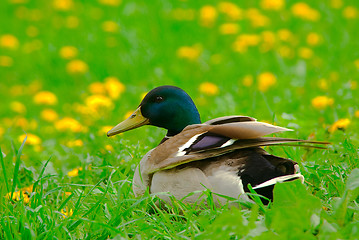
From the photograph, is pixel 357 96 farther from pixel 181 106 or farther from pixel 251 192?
pixel 251 192

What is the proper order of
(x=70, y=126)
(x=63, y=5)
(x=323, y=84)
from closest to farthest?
(x=70, y=126) < (x=323, y=84) < (x=63, y=5)

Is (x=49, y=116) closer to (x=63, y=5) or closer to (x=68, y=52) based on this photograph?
(x=68, y=52)

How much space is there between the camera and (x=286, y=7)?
8.32m

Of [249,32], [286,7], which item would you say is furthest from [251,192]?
[286,7]

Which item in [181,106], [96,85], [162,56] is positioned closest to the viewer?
[181,106]

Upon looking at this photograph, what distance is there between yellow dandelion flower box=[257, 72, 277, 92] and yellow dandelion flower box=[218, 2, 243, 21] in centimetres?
194

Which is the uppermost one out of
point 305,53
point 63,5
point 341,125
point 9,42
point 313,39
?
point 63,5

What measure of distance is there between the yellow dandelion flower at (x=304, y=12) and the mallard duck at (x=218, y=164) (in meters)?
4.97

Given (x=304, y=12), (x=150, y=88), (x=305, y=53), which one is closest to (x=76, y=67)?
(x=150, y=88)

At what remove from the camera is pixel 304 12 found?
771cm

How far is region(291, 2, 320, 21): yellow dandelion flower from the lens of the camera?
770 cm

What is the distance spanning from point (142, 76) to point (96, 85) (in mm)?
802

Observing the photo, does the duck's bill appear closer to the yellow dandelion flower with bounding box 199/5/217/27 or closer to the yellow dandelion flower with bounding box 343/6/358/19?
the yellow dandelion flower with bounding box 199/5/217/27

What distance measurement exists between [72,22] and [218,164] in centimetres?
572
